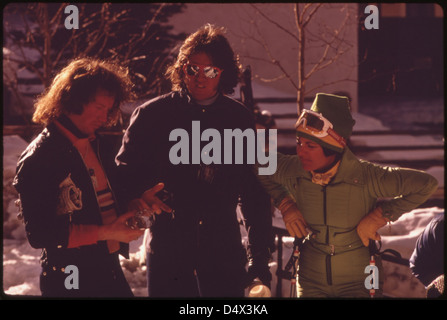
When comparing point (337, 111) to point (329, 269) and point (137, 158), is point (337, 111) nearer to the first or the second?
point (329, 269)

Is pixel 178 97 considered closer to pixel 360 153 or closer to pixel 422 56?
pixel 360 153

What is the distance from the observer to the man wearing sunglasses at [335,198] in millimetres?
2877

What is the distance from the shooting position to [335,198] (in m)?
2.94

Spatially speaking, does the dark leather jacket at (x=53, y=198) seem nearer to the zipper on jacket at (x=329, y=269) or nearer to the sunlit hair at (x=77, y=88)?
the sunlit hair at (x=77, y=88)

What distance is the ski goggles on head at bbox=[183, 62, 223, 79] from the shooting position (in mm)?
3021

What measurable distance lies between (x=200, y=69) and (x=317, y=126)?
672 millimetres

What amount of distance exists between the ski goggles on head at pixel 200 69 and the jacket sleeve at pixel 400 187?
0.93 meters

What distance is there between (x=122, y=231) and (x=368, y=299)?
1289 mm

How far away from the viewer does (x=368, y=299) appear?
2.96 meters

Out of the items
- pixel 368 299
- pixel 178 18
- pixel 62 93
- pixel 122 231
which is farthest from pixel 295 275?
pixel 178 18

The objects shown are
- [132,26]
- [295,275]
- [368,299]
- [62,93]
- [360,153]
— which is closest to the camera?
[62,93]

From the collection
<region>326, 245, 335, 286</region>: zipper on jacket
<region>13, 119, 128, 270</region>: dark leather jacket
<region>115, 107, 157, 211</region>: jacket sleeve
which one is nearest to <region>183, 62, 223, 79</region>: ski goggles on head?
<region>115, 107, 157, 211</region>: jacket sleeve

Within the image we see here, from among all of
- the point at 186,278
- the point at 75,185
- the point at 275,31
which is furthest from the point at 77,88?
the point at 275,31

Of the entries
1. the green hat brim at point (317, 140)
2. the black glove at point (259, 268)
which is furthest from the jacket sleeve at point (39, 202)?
the green hat brim at point (317, 140)
